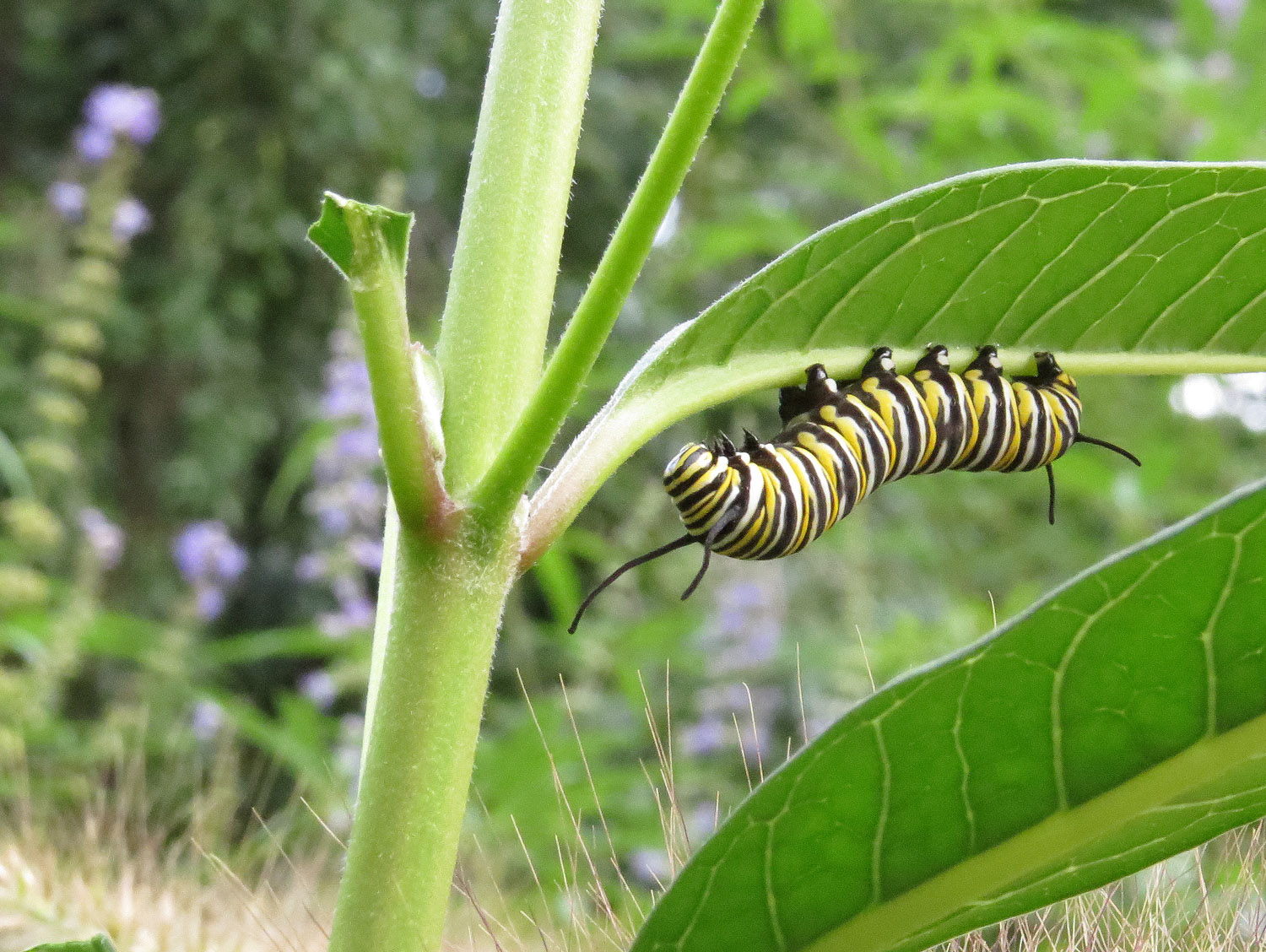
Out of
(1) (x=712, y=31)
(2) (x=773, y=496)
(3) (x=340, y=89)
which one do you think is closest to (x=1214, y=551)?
(1) (x=712, y=31)

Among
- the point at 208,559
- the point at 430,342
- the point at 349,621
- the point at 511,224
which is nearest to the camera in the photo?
the point at 511,224

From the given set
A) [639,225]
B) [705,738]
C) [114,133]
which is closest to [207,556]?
[114,133]

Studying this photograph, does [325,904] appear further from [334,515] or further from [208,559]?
[208,559]

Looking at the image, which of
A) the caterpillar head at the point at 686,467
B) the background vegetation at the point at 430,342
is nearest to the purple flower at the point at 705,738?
the background vegetation at the point at 430,342

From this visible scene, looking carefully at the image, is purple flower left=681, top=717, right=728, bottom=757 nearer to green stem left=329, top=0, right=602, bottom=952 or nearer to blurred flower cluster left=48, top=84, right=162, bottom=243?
blurred flower cluster left=48, top=84, right=162, bottom=243

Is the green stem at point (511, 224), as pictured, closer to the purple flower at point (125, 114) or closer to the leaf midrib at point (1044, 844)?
the leaf midrib at point (1044, 844)

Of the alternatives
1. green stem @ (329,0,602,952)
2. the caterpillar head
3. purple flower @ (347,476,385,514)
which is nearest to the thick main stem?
green stem @ (329,0,602,952)

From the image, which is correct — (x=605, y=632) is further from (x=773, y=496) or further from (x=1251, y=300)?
(x=1251, y=300)
